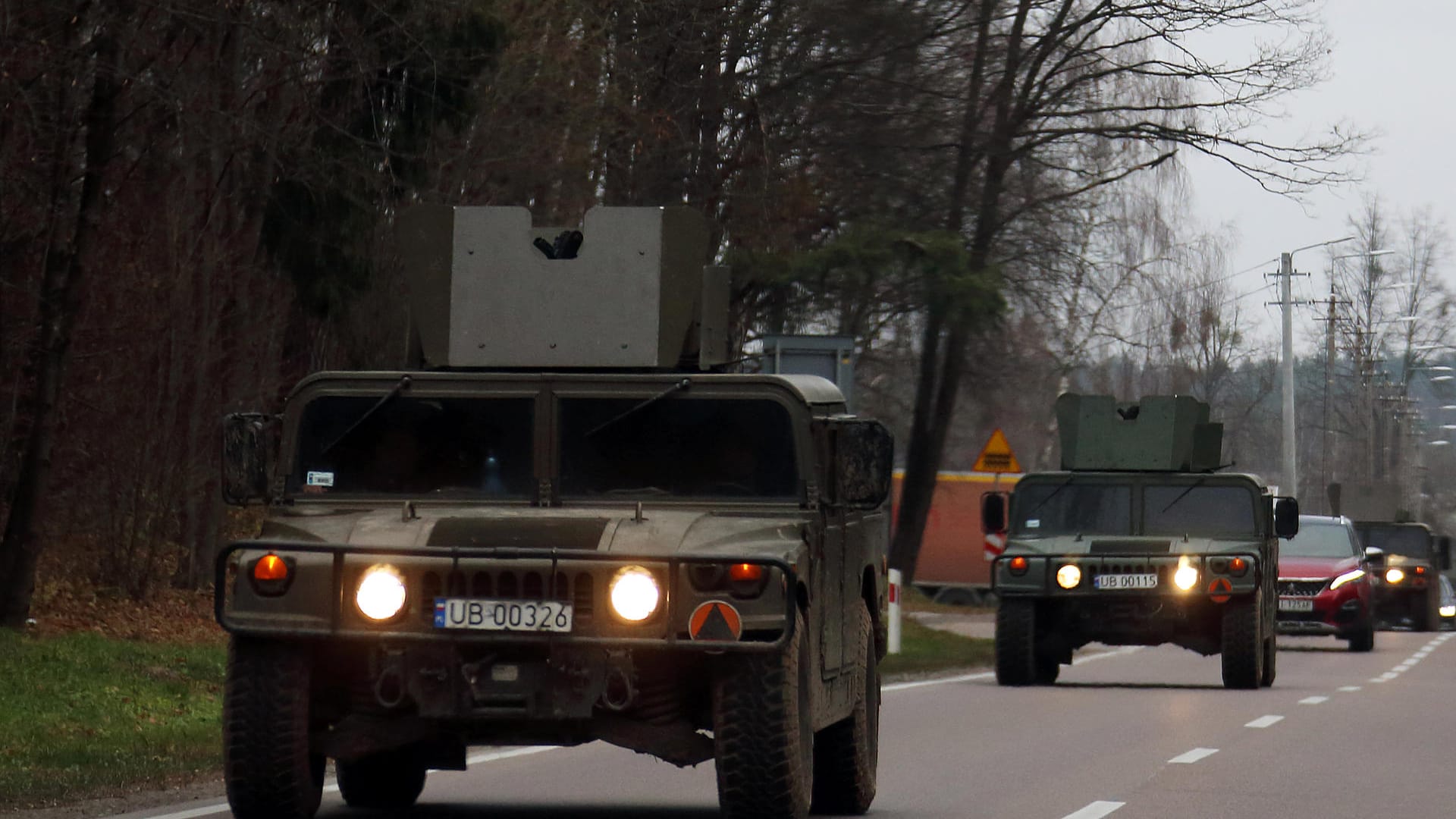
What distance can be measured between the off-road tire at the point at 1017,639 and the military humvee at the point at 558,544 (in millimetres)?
10555

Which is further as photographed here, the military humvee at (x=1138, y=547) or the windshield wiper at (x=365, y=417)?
the military humvee at (x=1138, y=547)

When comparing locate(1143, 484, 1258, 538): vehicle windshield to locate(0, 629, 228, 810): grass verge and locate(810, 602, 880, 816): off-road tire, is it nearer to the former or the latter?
locate(0, 629, 228, 810): grass verge

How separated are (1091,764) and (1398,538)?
1352 inches

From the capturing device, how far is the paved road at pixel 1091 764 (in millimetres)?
11680

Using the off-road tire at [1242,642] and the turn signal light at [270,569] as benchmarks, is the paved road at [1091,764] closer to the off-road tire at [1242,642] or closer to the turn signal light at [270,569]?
the off-road tire at [1242,642]

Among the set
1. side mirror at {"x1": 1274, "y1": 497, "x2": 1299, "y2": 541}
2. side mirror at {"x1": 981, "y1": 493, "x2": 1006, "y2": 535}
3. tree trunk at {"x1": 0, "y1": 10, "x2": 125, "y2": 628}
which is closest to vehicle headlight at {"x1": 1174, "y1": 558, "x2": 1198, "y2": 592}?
side mirror at {"x1": 1274, "y1": 497, "x2": 1299, "y2": 541}

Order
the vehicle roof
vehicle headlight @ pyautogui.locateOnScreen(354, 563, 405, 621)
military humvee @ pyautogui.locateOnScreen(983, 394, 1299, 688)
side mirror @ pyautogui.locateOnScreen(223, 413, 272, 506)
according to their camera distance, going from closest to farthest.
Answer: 1. vehicle headlight @ pyautogui.locateOnScreen(354, 563, 405, 621)
2. side mirror @ pyautogui.locateOnScreen(223, 413, 272, 506)
3. the vehicle roof
4. military humvee @ pyautogui.locateOnScreen(983, 394, 1299, 688)

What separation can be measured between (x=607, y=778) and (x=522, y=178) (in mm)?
16540

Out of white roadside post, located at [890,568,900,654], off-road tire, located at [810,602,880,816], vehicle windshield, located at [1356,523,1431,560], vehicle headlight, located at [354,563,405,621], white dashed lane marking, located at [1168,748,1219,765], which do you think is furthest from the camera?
vehicle windshield, located at [1356,523,1431,560]

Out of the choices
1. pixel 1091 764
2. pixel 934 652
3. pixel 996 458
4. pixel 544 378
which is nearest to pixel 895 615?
pixel 934 652

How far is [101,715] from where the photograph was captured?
674 inches

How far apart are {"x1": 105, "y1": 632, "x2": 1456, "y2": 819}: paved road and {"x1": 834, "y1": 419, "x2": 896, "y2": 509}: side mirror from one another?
1.65 meters

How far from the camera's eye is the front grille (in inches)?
1302

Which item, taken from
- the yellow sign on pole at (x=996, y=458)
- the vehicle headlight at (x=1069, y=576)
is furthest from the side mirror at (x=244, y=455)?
the yellow sign on pole at (x=996, y=458)
